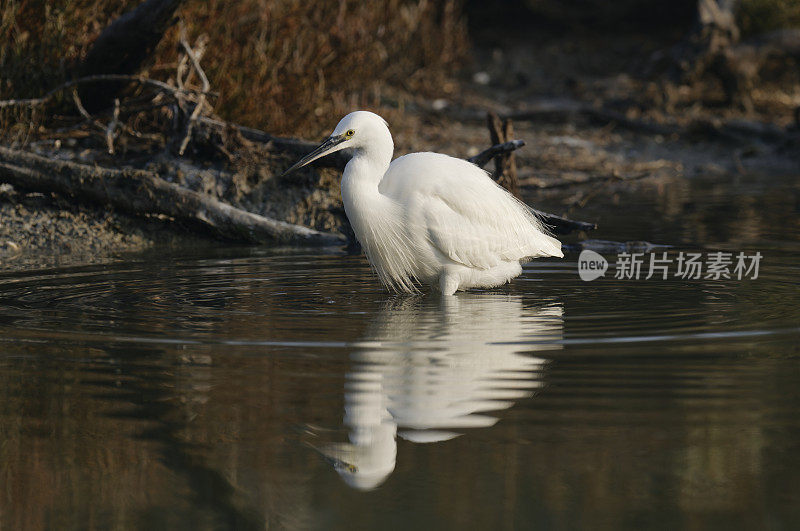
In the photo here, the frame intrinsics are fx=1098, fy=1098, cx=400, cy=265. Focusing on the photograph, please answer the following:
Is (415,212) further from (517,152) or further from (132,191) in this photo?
(517,152)

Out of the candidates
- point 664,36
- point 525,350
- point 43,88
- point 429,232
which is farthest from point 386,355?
point 664,36

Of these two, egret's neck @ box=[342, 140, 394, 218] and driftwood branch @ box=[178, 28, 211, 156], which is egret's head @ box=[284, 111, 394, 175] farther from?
driftwood branch @ box=[178, 28, 211, 156]

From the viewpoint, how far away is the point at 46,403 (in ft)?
12.1

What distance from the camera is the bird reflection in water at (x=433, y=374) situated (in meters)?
3.23

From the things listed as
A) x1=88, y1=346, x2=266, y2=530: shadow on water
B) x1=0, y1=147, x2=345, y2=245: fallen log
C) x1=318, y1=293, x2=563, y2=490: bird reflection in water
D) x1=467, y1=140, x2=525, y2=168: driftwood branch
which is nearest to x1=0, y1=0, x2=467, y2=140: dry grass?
x1=0, y1=147, x2=345, y2=245: fallen log

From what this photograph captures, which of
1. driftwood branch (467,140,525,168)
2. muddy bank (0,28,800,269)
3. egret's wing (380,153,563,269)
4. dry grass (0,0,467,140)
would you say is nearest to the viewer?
egret's wing (380,153,563,269)

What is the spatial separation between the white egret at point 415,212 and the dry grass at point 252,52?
3.98m

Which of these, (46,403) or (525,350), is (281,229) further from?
(46,403)

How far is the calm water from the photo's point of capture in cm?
277

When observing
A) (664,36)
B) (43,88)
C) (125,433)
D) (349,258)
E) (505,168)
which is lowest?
(125,433)

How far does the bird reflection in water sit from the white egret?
430 millimetres

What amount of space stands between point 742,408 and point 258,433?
1.55 metres

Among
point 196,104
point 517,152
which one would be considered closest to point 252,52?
point 196,104

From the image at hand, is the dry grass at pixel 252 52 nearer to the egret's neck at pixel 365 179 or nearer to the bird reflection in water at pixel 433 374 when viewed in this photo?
the egret's neck at pixel 365 179
